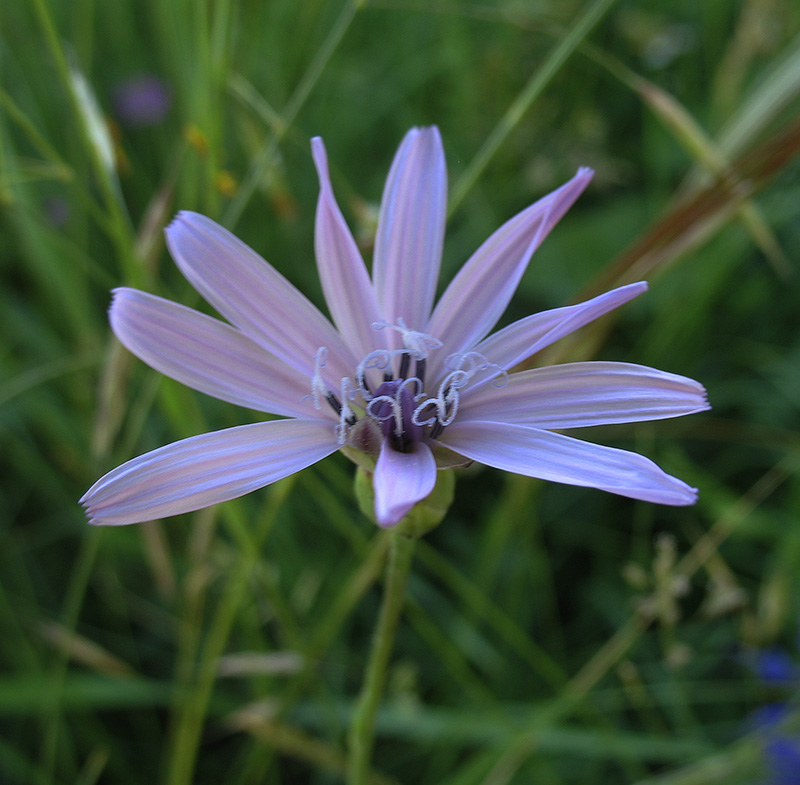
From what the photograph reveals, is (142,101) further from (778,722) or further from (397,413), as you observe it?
(778,722)

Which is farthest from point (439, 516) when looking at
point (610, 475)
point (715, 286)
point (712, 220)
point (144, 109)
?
point (144, 109)

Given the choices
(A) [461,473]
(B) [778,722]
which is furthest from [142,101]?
(B) [778,722]

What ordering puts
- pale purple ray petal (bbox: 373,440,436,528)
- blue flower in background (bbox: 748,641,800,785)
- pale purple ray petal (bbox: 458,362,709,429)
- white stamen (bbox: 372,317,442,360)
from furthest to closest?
blue flower in background (bbox: 748,641,800,785)
white stamen (bbox: 372,317,442,360)
pale purple ray petal (bbox: 458,362,709,429)
pale purple ray petal (bbox: 373,440,436,528)

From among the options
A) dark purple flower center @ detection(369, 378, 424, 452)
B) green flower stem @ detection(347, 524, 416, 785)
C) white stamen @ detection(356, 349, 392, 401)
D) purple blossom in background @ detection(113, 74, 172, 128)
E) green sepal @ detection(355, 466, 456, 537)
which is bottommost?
green flower stem @ detection(347, 524, 416, 785)

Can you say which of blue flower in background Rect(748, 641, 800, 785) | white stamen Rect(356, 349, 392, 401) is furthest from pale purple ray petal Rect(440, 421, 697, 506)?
blue flower in background Rect(748, 641, 800, 785)

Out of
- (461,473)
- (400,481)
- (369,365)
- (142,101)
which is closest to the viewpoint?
(400,481)

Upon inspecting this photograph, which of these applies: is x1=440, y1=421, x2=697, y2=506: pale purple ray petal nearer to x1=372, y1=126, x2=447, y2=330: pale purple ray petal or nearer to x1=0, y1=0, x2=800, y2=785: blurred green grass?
x1=372, y1=126, x2=447, y2=330: pale purple ray petal

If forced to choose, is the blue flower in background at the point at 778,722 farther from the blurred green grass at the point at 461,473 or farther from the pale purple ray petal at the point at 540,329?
the pale purple ray petal at the point at 540,329
